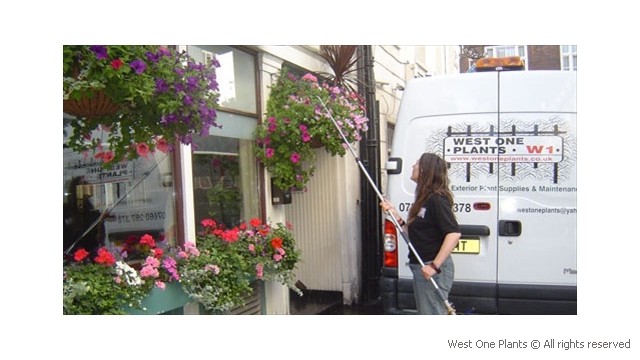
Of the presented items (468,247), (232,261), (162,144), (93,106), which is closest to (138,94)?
(93,106)

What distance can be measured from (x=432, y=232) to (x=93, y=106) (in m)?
2.14

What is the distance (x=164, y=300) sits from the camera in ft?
12.1

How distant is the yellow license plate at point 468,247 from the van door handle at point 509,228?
179 millimetres

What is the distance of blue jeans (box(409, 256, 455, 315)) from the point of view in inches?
136

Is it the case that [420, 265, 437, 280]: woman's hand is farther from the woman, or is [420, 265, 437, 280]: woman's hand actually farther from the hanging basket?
the hanging basket

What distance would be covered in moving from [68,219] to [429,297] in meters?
2.40

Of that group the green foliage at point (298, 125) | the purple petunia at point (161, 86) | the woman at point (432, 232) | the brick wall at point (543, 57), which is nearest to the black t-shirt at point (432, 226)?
the woman at point (432, 232)

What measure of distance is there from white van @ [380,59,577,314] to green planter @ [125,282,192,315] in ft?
5.19

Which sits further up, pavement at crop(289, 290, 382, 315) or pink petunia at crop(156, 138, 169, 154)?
pink petunia at crop(156, 138, 169, 154)

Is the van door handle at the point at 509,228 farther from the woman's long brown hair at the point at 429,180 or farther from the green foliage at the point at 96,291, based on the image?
the green foliage at the point at 96,291

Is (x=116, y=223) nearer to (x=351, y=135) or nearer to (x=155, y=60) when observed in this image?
(x=155, y=60)

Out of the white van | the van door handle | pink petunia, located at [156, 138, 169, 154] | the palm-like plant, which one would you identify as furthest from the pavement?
pink petunia, located at [156, 138, 169, 154]

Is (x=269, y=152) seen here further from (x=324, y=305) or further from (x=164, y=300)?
(x=324, y=305)
